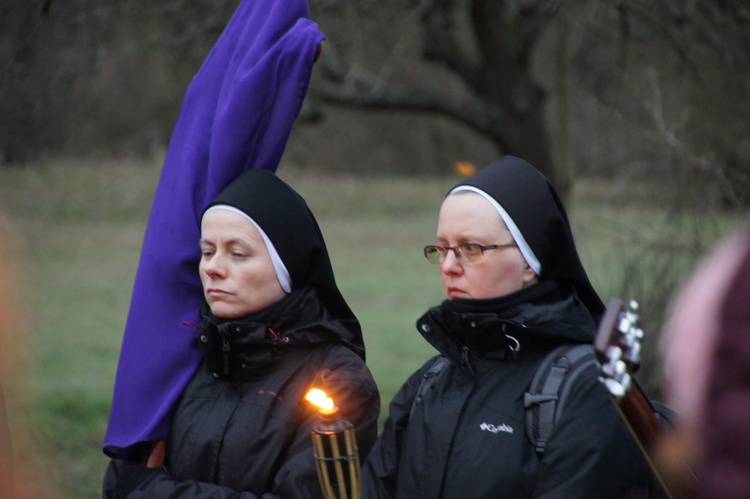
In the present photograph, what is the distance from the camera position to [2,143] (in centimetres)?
668

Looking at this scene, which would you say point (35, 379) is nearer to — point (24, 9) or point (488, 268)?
point (24, 9)

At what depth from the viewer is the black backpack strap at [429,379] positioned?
2900 millimetres

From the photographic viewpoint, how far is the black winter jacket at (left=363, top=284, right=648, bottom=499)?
2477 millimetres

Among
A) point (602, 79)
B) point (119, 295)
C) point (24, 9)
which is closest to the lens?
point (24, 9)

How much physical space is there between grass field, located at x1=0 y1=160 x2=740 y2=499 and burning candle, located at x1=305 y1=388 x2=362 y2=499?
1.03 meters

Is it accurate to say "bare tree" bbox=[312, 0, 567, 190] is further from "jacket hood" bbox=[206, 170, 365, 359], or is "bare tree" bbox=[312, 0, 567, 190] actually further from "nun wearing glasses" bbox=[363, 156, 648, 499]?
"nun wearing glasses" bbox=[363, 156, 648, 499]

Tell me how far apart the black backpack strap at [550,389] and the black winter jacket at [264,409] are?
26.0 inches

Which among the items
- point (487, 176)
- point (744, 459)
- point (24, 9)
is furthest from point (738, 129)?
point (744, 459)

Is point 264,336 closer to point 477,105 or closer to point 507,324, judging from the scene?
point 507,324

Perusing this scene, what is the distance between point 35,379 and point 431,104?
4896 millimetres

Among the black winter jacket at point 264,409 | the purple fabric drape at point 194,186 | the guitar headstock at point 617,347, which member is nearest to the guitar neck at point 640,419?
the guitar headstock at point 617,347

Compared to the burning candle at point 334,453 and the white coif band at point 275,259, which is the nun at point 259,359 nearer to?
the white coif band at point 275,259

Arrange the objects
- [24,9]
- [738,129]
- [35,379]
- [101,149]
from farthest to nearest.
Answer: [101,149] < [35,379] < [738,129] < [24,9]

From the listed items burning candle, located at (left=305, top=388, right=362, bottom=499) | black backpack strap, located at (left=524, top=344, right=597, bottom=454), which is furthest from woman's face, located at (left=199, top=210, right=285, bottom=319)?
black backpack strap, located at (left=524, top=344, right=597, bottom=454)
